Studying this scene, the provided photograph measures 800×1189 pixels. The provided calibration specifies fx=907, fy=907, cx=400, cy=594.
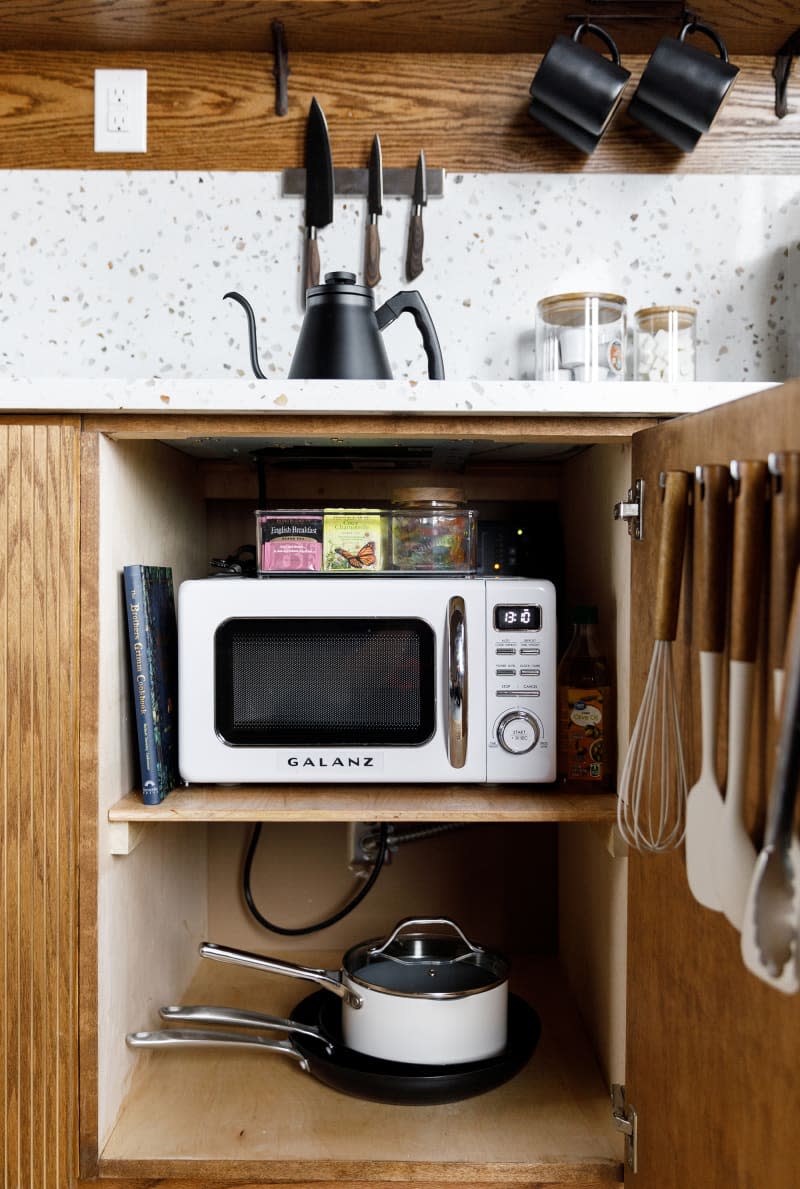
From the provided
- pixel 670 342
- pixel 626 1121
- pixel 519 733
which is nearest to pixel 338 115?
pixel 670 342

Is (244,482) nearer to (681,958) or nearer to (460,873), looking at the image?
(460,873)

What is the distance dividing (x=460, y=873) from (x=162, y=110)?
1.24 m

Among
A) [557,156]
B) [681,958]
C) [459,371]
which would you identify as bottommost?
[681,958]

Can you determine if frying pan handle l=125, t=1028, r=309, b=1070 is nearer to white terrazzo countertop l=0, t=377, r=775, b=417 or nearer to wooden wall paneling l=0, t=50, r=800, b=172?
white terrazzo countertop l=0, t=377, r=775, b=417

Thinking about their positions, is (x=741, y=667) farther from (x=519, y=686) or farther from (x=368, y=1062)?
(x=368, y=1062)

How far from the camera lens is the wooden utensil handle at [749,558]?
538 millimetres

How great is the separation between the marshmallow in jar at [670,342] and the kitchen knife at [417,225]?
33 centimetres

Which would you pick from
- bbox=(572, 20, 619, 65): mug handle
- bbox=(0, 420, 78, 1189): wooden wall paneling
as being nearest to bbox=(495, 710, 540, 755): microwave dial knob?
bbox=(0, 420, 78, 1189): wooden wall paneling

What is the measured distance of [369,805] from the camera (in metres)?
0.98

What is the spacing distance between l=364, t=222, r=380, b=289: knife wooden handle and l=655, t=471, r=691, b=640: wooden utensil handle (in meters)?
0.81

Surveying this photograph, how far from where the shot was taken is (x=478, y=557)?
1.32 metres

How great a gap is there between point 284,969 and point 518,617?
514 millimetres

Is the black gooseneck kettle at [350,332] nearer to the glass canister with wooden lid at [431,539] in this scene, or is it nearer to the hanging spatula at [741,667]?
the glass canister with wooden lid at [431,539]

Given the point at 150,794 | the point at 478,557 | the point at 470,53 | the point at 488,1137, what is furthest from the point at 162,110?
the point at 488,1137
